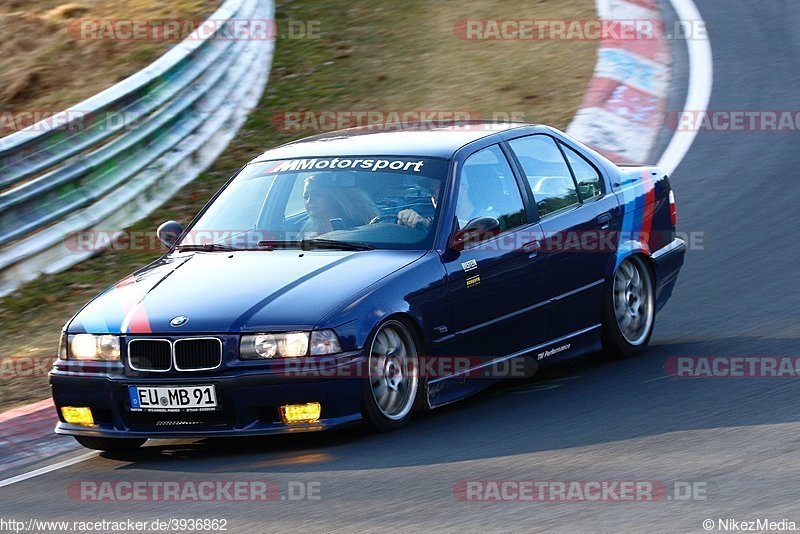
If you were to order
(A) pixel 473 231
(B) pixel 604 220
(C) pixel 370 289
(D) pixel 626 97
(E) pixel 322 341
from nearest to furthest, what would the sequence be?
(E) pixel 322 341 < (C) pixel 370 289 < (A) pixel 473 231 < (B) pixel 604 220 < (D) pixel 626 97

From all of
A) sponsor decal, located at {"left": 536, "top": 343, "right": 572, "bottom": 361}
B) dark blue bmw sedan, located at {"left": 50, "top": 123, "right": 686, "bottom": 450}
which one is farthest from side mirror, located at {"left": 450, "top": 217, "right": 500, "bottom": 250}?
sponsor decal, located at {"left": 536, "top": 343, "right": 572, "bottom": 361}

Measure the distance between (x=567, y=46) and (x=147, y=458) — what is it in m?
9.97

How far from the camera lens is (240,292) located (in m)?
6.57

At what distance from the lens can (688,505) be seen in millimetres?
5117

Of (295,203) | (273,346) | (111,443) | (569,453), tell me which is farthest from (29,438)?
(569,453)

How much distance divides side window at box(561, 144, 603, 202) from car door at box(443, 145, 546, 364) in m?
0.63

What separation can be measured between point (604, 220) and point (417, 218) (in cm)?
152

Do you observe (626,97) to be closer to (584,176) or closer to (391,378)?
(584,176)

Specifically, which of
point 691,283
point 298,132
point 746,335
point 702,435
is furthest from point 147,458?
point 298,132

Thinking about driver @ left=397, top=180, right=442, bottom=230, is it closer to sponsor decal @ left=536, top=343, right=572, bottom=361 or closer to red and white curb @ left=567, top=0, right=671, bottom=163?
sponsor decal @ left=536, top=343, right=572, bottom=361

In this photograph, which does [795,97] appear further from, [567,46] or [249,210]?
[249,210]

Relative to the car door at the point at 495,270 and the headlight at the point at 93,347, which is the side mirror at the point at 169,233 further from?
the car door at the point at 495,270

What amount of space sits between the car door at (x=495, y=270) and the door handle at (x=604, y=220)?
645 mm

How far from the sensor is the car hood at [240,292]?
20.9 ft
